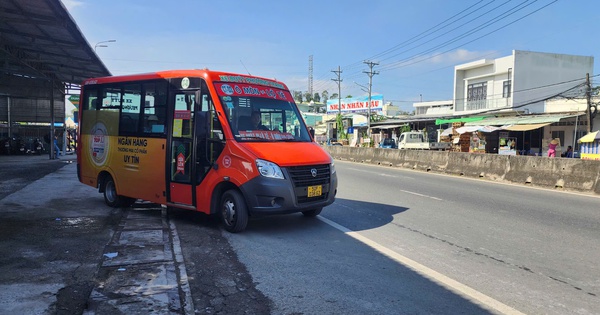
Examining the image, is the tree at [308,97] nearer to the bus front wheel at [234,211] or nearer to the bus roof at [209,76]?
the bus roof at [209,76]

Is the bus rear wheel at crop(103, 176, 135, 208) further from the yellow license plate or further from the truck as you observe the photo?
the truck

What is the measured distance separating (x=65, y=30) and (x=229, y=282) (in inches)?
463

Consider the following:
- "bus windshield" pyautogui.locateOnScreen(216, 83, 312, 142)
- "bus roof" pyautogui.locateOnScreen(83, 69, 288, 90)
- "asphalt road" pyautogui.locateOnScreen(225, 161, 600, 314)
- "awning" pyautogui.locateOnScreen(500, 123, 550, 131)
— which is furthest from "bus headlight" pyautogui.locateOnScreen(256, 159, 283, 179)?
"awning" pyautogui.locateOnScreen(500, 123, 550, 131)

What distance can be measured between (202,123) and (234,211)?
1.47 m

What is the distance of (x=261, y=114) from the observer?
23.7ft

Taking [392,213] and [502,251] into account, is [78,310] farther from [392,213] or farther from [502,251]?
[392,213]

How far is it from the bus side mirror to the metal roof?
6.26m

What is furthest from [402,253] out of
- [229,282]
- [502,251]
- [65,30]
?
[65,30]

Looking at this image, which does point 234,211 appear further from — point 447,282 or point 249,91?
point 447,282

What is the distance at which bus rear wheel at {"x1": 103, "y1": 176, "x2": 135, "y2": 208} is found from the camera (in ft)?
29.2

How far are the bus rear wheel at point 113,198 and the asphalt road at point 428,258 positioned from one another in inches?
126

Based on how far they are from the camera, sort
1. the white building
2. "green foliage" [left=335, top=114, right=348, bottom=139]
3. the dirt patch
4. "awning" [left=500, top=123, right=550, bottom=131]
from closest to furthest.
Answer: the dirt patch → "awning" [left=500, top=123, right=550, bottom=131] → the white building → "green foliage" [left=335, top=114, right=348, bottom=139]

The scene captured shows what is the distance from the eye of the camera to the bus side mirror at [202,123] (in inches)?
263

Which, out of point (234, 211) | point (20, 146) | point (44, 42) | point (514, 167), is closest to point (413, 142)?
point (514, 167)
